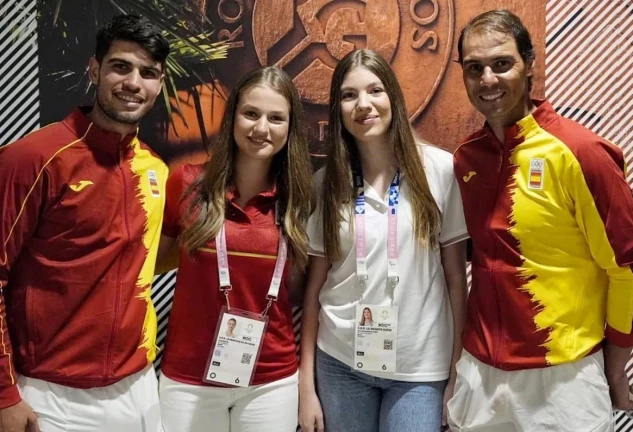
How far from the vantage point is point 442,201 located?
1.84 meters

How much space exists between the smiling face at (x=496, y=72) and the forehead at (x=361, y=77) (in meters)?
0.31

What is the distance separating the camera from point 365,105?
1.78m

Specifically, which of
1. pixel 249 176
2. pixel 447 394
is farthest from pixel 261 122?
pixel 447 394

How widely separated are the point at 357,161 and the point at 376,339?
59 cm

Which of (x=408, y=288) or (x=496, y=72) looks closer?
(x=496, y=72)

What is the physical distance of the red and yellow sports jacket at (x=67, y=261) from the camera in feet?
4.99

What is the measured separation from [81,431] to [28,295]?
0.41m

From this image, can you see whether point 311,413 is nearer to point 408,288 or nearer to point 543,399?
point 408,288

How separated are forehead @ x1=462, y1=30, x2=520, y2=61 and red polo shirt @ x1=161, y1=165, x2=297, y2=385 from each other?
0.81 meters

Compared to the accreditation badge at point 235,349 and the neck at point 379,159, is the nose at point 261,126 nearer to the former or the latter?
the neck at point 379,159

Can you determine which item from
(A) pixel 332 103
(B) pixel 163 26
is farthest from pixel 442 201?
(B) pixel 163 26

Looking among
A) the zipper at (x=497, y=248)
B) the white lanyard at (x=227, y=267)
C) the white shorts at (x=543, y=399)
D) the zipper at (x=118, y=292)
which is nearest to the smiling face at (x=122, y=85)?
the zipper at (x=118, y=292)

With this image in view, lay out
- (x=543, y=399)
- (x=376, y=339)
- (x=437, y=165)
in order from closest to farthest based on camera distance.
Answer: (x=543, y=399), (x=376, y=339), (x=437, y=165)

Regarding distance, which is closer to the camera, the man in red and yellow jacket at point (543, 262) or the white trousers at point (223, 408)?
the man in red and yellow jacket at point (543, 262)
